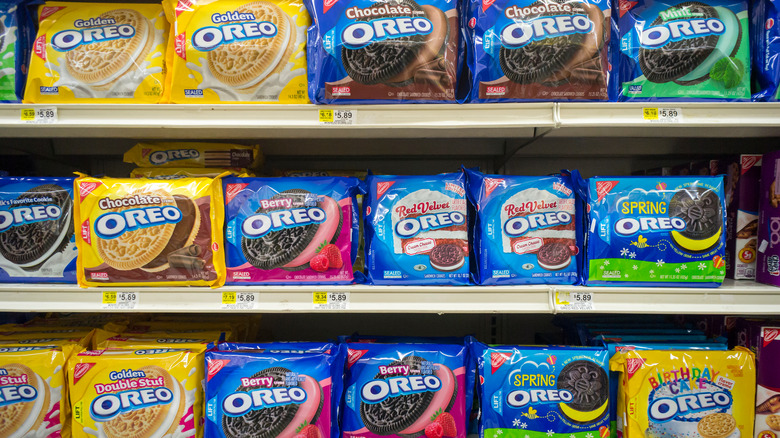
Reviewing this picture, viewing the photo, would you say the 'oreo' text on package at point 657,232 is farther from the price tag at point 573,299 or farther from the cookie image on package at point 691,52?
the cookie image on package at point 691,52

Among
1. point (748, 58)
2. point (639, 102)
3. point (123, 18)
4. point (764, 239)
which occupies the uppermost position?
point (123, 18)

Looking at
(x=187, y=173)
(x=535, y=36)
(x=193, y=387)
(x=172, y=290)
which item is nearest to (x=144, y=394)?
(x=193, y=387)

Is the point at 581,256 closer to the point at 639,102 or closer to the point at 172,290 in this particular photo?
the point at 639,102

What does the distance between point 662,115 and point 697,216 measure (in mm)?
313

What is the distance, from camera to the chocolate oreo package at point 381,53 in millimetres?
1205

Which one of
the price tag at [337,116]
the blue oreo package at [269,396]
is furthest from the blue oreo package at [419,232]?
the blue oreo package at [269,396]

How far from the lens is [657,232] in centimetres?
124

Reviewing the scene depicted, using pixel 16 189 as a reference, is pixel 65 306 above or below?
below

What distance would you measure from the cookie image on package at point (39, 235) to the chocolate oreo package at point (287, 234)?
0.50m

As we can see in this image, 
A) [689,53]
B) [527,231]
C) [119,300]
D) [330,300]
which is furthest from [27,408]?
[689,53]

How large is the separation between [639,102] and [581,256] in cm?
47

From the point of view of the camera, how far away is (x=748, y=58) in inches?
48.8

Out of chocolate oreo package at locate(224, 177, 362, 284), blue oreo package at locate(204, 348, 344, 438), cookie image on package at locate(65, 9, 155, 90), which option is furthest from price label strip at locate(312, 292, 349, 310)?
cookie image on package at locate(65, 9, 155, 90)

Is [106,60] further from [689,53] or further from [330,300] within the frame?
[689,53]
